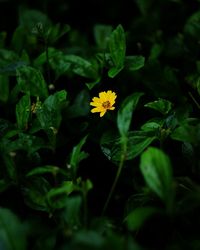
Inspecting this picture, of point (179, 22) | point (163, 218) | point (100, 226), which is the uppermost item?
point (179, 22)

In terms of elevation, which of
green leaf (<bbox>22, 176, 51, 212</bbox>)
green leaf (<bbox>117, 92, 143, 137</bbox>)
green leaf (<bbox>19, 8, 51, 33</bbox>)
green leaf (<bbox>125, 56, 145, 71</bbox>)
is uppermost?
green leaf (<bbox>19, 8, 51, 33</bbox>)

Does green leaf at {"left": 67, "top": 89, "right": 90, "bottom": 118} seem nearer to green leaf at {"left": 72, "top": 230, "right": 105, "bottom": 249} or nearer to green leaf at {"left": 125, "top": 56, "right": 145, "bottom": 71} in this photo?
green leaf at {"left": 125, "top": 56, "right": 145, "bottom": 71}

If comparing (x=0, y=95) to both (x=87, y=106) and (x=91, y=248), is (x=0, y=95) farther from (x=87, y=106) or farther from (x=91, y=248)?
(x=91, y=248)

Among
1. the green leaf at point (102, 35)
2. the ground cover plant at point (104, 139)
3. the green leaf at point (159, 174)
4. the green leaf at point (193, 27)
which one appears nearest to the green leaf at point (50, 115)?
the ground cover plant at point (104, 139)

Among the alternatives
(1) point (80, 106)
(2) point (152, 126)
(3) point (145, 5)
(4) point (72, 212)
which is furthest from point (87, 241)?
(3) point (145, 5)

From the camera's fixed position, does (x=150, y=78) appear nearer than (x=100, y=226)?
No

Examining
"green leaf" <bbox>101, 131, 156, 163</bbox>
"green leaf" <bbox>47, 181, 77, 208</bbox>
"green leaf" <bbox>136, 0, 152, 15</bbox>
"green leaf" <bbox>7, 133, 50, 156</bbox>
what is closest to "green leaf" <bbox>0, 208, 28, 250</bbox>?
"green leaf" <bbox>47, 181, 77, 208</bbox>

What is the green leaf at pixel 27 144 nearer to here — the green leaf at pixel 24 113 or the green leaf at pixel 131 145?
the green leaf at pixel 24 113

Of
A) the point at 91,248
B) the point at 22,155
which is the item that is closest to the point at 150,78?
the point at 22,155
